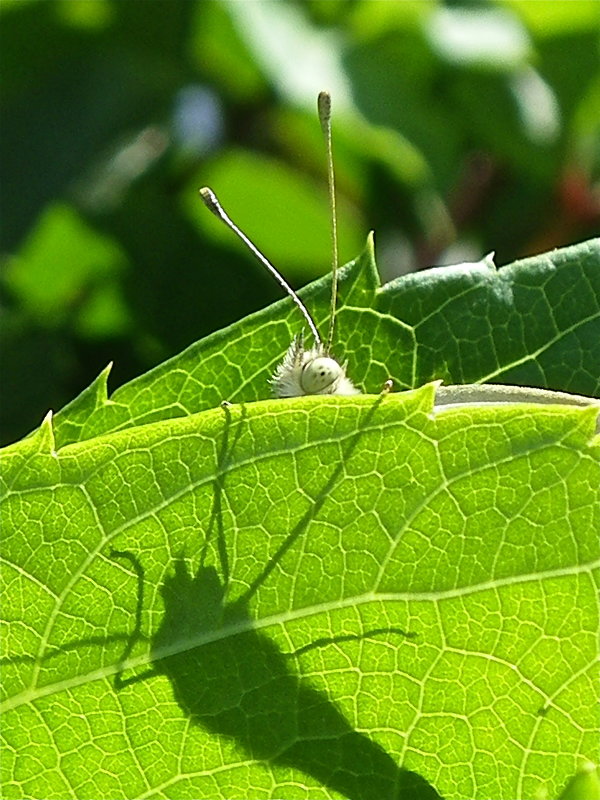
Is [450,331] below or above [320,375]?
above

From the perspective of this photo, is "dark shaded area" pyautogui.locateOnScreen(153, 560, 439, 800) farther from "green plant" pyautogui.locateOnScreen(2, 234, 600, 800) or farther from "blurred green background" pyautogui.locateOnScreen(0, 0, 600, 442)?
"blurred green background" pyautogui.locateOnScreen(0, 0, 600, 442)

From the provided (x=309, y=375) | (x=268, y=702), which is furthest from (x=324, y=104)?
(x=268, y=702)

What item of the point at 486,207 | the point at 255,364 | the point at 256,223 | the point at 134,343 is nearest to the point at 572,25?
the point at 486,207

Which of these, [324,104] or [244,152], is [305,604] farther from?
[244,152]

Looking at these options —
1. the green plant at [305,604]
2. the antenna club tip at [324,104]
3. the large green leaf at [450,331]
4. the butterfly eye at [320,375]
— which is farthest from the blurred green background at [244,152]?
the green plant at [305,604]

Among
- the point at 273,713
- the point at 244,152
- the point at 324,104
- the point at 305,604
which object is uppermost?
the point at 324,104

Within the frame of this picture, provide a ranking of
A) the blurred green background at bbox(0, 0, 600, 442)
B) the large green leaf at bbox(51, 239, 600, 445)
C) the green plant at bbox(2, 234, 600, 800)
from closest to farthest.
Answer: the green plant at bbox(2, 234, 600, 800) → the large green leaf at bbox(51, 239, 600, 445) → the blurred green background at bbox(0, 0, 600, 442)

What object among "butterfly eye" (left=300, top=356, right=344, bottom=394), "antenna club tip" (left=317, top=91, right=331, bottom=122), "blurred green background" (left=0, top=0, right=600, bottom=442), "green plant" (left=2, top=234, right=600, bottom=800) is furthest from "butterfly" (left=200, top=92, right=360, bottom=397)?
"blurred green background" (left=0, top=0, right=600, bottom=442)
